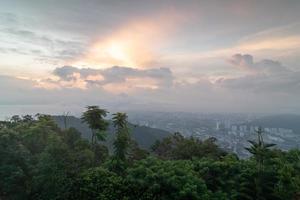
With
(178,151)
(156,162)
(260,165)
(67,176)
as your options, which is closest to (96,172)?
(67,176)

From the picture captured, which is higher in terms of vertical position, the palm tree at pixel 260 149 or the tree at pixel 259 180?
the palm tree at pixel 260 149

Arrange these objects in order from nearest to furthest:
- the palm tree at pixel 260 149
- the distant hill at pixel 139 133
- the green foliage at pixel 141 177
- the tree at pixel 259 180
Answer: the green foliage at pixel 141 177 < the tree at pixel 259 180 < the palm tree at pixel 260 149 < the distant hill at pixel 139 133

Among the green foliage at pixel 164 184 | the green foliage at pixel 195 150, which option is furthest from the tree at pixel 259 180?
the green foliage at pixel 195 150

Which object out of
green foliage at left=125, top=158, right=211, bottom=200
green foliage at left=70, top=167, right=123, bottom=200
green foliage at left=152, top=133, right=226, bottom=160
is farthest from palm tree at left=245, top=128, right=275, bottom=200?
green foliage at left=152, top=133, right=226, bottom=160

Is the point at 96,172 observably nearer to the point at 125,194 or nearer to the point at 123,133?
the point at 125,194

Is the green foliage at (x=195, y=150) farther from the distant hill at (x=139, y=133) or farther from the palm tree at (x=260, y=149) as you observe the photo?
the distant hill at (x=139, y=133)

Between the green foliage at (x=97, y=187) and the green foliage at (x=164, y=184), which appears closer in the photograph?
the green foliage at (x=164, y=184)

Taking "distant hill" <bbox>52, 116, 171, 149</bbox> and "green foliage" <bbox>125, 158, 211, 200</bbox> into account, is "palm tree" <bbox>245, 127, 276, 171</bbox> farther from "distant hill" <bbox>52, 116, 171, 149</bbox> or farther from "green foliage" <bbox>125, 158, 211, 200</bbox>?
"distant hill" <bbox>52, 116, 171, 149</bbox>

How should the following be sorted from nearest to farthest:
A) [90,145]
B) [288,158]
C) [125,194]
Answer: [125,194] → [288,158] → [90,145]

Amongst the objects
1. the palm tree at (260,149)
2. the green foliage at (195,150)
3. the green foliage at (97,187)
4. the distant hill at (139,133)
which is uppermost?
the palm tree at (260,149)
